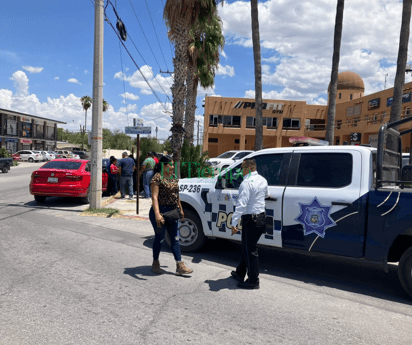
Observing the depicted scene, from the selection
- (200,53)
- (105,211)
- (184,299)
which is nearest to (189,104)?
(200,53)

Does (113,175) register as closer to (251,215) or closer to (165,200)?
(165,200)

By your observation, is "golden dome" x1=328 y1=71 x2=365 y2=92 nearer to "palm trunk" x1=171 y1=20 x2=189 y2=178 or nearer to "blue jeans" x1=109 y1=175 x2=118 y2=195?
"palm trunk" x1=171 y1=20 x2=189 y2=178

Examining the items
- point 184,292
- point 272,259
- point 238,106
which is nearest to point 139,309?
point 184,292

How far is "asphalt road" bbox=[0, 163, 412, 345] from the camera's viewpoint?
11.7ft

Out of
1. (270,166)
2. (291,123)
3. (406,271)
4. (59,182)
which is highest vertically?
(291,123)

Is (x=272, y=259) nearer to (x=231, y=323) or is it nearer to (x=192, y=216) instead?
(x=192, y=216)

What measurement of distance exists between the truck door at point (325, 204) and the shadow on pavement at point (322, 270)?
24 centimetres

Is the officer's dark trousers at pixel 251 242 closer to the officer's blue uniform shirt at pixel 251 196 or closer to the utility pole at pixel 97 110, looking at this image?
the officer's blue uniform shirt at pixel 251 196

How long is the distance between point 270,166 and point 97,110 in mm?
6742

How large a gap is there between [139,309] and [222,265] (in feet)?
7.10

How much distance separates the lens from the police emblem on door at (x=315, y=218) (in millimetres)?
5070

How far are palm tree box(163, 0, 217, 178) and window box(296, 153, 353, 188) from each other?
8.56 meters

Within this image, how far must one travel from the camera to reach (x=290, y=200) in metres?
5.35

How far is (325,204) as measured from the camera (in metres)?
5.09
